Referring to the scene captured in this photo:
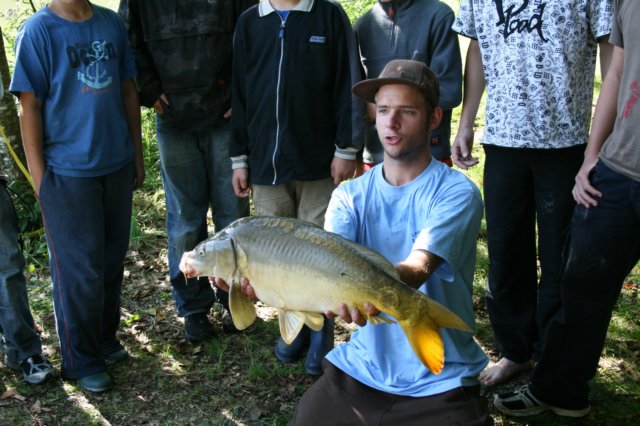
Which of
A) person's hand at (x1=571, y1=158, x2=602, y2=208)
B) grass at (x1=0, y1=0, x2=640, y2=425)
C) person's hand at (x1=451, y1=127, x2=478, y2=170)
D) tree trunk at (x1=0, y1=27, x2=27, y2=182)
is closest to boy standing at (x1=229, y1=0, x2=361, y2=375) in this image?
grass at (x1=0, y1=0, x2=640, y2=425)

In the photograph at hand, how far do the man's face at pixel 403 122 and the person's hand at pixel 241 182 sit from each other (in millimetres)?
1574

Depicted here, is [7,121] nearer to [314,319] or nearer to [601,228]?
[314,319]

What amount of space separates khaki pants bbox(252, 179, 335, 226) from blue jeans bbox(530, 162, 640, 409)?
5.10ft

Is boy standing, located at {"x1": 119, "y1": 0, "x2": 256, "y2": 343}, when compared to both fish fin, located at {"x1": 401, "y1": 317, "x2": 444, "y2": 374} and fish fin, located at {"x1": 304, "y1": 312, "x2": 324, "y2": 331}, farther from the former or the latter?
fish fin, located at {"x1": 401, "y1": 317, "x2": 444, "y2": 374}

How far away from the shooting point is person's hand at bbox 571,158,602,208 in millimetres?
3197

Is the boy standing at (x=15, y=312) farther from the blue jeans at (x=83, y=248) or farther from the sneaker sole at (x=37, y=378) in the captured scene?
the blue jeans at (x=83, y=248)

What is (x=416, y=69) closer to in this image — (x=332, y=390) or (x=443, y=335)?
(x=443, y=335)

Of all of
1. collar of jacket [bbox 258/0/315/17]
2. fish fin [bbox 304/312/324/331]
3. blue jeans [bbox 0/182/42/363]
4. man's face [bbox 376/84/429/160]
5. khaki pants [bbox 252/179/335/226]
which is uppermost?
collar of jacket [bbox 258/0/315/17]

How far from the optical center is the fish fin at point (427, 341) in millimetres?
2416

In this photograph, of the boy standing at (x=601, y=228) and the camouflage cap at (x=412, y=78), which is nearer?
the camouflage cap at (x=412, y=78)

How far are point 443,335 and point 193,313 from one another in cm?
237

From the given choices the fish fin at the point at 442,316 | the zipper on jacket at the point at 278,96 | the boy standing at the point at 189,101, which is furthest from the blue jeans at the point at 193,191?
the fish fin at the point at 442,316

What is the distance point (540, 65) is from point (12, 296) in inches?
131

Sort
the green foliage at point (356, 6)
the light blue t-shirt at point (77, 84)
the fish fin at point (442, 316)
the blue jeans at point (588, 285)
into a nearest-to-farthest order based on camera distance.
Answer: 1. the fish fin at point (442, 316)
2. the blue jeans at point (588, 285)
3. the light blue t-shirt at point (77, 84)
4. the green foliage at point (356, 6)
